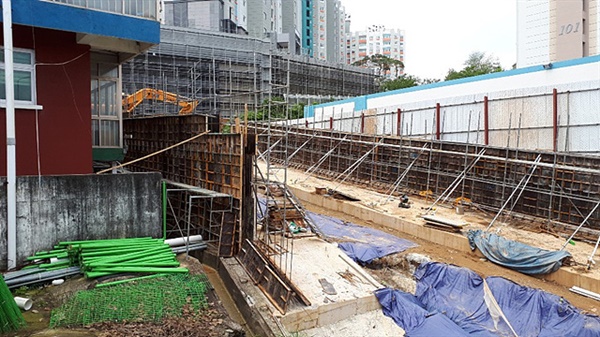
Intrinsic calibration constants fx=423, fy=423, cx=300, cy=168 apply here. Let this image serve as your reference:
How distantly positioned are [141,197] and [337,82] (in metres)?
46.1

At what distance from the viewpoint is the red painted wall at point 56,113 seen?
8633 millimetres

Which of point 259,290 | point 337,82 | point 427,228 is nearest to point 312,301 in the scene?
point 259,290

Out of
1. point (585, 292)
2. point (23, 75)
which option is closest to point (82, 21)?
point (23, 75)

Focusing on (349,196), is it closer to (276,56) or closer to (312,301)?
(312,301)

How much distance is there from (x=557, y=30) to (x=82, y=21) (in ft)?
93.6

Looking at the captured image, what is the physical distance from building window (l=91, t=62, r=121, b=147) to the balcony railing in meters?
2.81

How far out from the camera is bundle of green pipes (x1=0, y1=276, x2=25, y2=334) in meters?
5.64

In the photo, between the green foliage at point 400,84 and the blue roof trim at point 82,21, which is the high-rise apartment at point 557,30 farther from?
the blue roof trim at point 82,21

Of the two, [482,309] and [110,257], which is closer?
[110,257]

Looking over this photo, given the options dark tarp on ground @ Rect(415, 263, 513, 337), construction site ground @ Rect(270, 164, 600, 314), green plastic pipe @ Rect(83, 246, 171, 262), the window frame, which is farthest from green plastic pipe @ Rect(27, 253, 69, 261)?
dark tarp on ground @ Rect(415, 263, 513, 337)

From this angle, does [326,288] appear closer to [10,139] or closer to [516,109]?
[10,139]

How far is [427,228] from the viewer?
40.4 ft

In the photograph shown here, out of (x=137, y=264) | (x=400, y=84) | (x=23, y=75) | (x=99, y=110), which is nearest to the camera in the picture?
(x=137, y=264)

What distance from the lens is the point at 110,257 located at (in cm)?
778
